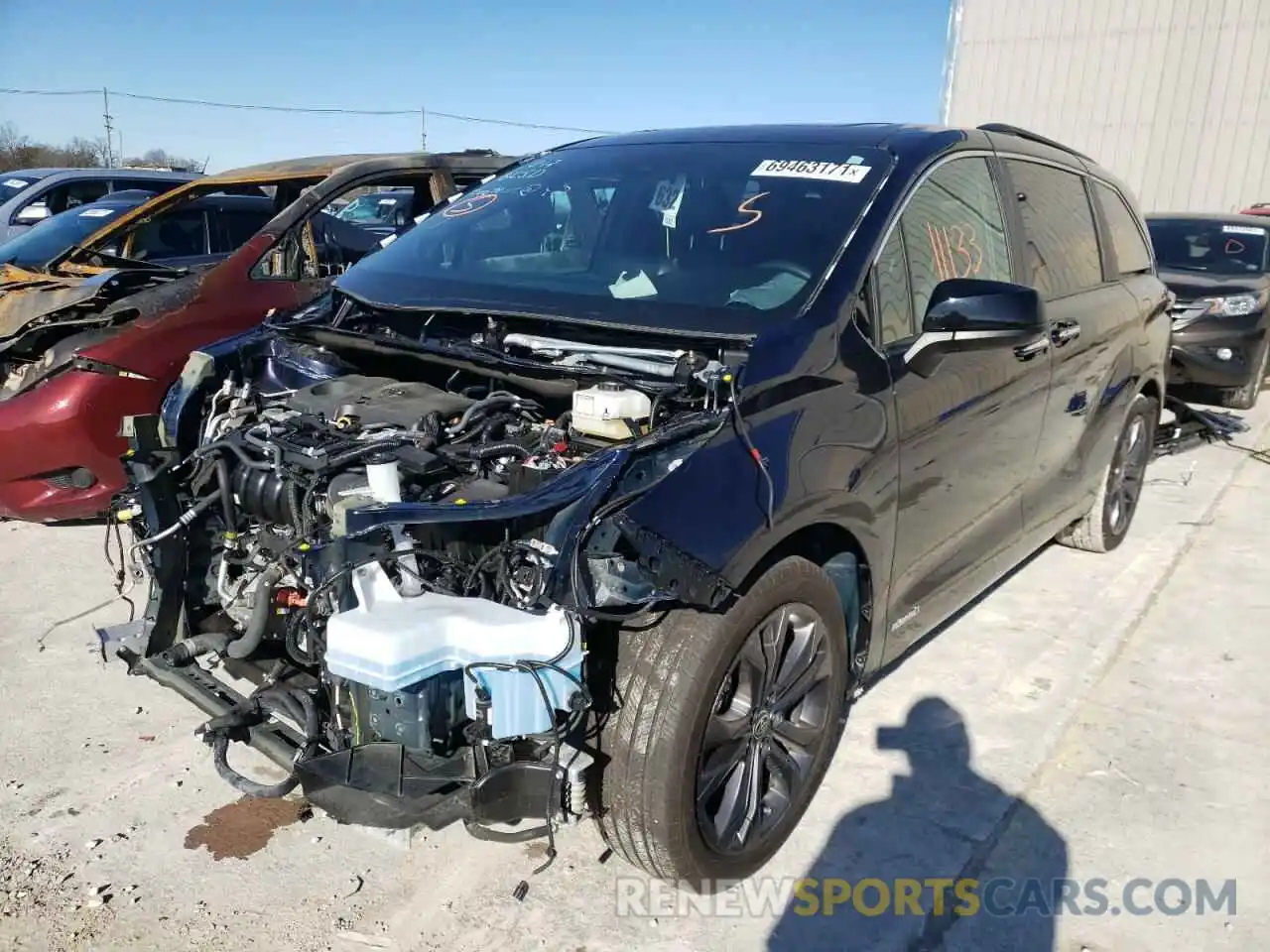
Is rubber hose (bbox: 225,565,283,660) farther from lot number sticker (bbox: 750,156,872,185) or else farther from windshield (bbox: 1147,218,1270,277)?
windshield (bbox: 1147,218,1270,277)

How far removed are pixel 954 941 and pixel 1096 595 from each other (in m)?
2.59

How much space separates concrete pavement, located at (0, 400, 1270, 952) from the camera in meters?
2.44

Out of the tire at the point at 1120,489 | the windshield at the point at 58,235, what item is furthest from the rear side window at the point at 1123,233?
the windshield at the point at 58,235

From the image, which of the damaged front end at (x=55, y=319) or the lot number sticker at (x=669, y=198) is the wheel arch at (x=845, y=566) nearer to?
the lot number sticker at (x=669, y=198)

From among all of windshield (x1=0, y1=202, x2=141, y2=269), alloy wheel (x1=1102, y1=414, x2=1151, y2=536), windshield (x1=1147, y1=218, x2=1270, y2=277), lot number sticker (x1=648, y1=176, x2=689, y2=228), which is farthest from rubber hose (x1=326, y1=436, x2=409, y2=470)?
windshield (x1=1147, y1=218, x2=1270, y2=277)

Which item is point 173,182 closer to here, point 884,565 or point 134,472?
Result: point 134,472

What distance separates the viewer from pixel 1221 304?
7.96m

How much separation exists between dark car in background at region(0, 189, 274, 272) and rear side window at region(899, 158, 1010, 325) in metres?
5.12

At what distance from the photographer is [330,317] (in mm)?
3523

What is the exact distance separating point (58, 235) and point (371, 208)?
464 cm

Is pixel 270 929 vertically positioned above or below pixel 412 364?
below

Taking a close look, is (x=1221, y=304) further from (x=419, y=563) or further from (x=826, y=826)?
(x=419, y=563)

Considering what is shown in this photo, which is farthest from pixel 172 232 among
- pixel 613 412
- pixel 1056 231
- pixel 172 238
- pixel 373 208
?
pixel 1056 231

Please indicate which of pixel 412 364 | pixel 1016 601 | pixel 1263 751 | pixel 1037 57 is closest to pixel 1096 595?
pixel 1016 601
